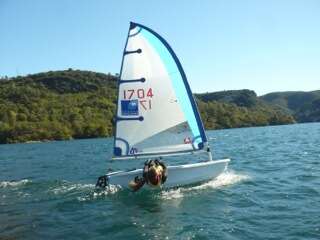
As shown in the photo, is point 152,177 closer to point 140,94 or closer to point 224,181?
point 140,94

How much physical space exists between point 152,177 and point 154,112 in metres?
3.40

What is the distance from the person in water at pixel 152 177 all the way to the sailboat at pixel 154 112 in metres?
0.78

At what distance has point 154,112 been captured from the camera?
22359mm

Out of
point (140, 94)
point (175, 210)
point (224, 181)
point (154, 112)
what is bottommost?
point (175, 210)

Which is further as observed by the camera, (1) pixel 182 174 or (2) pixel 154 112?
(1) pixel 182 174

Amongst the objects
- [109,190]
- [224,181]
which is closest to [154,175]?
[109,190]

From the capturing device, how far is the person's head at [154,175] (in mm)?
21062

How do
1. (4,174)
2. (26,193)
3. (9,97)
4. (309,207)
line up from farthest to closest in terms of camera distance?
(9,97) < (4,174) < (26,193) < (309,207)

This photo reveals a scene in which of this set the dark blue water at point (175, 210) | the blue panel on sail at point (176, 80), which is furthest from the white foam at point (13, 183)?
the blue panel on sail at point (176, 80)

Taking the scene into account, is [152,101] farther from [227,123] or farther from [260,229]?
[227,123]

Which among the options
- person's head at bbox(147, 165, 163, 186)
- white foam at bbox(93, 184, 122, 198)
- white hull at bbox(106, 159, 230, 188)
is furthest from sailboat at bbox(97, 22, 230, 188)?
person's head at bbox(147, 165, 163, 186)

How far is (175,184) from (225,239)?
8572 mm

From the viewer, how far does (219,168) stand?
916 inches

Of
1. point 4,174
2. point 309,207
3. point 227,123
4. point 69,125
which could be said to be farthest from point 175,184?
point 227,123
